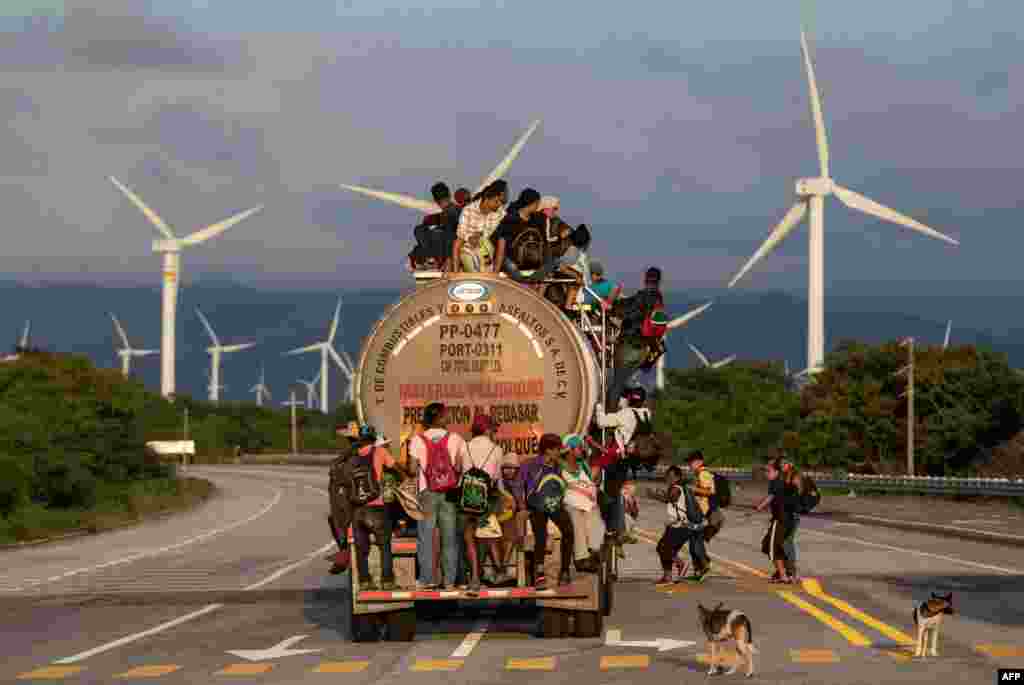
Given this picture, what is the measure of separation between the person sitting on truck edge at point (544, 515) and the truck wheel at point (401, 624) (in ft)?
4.93

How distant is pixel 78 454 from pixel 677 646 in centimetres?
6001

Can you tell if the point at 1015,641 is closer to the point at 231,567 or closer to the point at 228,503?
the point at 231,567

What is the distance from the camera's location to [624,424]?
21.0 metres

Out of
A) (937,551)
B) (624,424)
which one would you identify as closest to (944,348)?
(937,551)

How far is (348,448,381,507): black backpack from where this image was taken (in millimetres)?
18516

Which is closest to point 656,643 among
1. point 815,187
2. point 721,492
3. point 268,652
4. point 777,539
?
point 268,652

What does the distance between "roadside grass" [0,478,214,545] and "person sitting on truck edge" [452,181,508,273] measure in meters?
30.0

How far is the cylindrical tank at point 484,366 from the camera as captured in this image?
1944 centimetres

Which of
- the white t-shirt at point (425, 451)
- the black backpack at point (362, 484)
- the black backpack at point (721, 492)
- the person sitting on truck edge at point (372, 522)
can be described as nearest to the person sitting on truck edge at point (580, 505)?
the white t-shirt at point (425, 451)

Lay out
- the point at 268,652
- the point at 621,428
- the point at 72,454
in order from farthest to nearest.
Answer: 1. the point at 72,454
2. the point at 621,428
3. the point at 268,652

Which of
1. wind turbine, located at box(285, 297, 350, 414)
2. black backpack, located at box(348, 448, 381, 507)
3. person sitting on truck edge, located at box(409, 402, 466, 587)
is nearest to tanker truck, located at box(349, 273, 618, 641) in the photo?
person sitting on truck edge, located at box(409, 402, 466, 587)

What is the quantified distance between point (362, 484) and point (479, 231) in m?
3.23

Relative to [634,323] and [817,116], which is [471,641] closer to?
[634,323]

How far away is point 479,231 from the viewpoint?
20.4 meters
